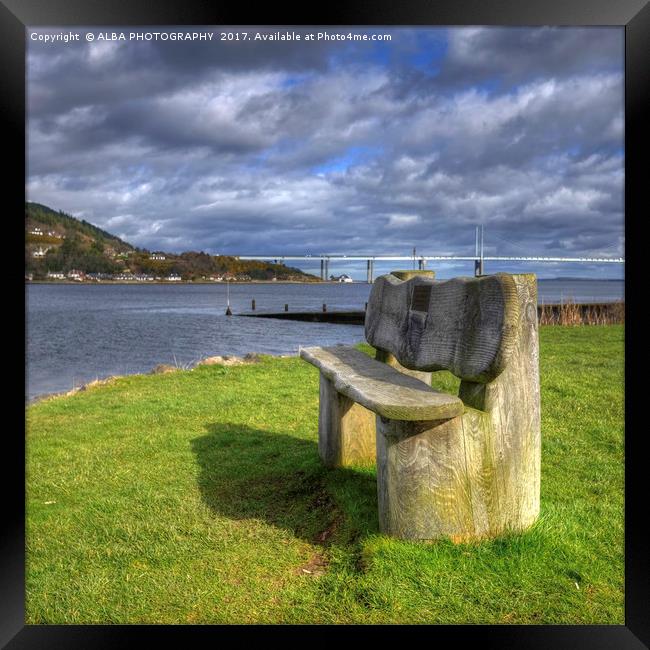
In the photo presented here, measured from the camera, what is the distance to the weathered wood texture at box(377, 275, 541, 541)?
2992 millimetres

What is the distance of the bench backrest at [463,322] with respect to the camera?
2.82 m

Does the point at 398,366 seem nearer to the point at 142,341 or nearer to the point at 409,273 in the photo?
the point at 409,273

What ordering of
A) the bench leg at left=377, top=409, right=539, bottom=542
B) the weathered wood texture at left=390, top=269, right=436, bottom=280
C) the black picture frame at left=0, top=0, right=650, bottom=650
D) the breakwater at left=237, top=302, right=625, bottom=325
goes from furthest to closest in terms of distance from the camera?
the breakwater at left=237, top=302, right=625, bottom=325 < the weathered wood texture at left=390, top=269, right=436, bottom=280 < the bench leg at left=377, top=409, right=539, bottom=542 < the black picture frame at left=0, top=0, right=650, bottom=650

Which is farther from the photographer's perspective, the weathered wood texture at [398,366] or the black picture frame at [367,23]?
the weathered wood texture at [398,366]

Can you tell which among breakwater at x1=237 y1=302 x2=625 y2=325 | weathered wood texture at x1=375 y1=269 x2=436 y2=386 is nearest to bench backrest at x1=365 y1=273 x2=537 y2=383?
weathered wood texture at x1=375 y1=269 x2=436 y2=386

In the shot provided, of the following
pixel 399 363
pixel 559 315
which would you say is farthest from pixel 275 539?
pixel 559 315

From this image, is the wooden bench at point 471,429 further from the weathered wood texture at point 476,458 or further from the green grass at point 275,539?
the green grass at point 275,539

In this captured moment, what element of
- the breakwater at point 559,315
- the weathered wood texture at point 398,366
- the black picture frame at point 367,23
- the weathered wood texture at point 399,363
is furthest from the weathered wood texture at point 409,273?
the breakwater at point 559,315

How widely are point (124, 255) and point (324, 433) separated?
10550 cm

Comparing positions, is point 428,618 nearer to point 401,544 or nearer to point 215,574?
point 401,544

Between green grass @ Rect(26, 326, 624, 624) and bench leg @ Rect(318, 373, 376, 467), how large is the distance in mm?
114

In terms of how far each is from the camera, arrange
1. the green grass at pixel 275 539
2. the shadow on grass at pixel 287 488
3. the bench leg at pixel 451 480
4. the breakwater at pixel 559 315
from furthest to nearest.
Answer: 1. the breakwater at pixel 559 315
2. the shadow on grass at pixel 287 488
3. the bench leg at pixel 451 480
4. the green grass at pixel 275 539

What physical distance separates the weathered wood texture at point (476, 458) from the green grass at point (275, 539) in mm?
119

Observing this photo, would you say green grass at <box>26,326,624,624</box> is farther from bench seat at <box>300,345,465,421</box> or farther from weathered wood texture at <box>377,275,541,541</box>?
bench seat at <box>300,345,465,421</box>
